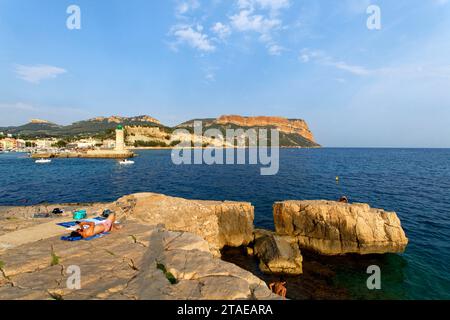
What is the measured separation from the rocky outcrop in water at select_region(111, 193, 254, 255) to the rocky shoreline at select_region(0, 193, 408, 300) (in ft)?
0.23

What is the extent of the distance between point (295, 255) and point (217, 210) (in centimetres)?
696

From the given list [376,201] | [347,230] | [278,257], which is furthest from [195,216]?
[376,201]

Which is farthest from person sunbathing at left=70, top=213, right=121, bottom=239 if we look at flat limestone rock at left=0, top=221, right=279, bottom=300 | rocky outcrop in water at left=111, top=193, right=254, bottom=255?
rocky outcrop in water at left=111, top=193, right=254, bottom=255

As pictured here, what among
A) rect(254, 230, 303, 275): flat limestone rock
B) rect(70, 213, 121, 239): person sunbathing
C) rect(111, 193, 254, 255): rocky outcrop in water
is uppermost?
rect(70, 213, 121, 239): person sunbathing

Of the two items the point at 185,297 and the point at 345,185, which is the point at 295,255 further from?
the point at 345,185

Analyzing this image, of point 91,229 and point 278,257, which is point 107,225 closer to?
point 91,229

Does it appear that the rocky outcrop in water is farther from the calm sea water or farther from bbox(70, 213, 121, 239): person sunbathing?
the calm sea water

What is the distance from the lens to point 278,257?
1568 centimetres

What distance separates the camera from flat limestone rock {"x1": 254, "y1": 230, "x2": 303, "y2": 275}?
15.4m

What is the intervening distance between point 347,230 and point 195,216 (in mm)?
12161

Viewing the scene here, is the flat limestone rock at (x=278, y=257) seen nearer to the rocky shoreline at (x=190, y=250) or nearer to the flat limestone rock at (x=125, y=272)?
the rocky shoreline at (x=190, y=250)

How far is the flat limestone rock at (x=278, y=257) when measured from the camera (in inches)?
604
